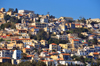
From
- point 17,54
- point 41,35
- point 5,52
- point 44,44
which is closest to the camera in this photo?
point 17,54

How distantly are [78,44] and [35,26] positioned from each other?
39.0 feet

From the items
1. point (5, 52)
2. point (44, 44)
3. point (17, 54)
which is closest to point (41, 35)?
point (44, 44)

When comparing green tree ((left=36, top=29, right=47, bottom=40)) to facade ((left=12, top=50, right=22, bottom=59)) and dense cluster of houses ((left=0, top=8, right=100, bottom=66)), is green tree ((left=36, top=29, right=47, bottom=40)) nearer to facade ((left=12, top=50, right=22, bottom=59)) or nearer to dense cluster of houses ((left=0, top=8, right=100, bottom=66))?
dense cluster of houses ((left=0, top=8, right=100, bottom=66))

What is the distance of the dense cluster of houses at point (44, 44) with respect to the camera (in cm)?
4962

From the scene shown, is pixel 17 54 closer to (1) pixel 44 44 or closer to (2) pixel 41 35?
(1) pixel 44 44

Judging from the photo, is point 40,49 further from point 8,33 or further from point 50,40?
point 8,33

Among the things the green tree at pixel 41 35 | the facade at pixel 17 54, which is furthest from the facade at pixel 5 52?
the green tree at pixel 41 35

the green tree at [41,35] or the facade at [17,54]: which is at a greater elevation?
the green tree at [41,35]

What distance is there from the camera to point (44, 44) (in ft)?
186

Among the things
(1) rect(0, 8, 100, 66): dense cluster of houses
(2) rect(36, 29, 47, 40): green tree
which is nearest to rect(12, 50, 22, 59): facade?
(1) rect(0, 8, 100, 66): dense cluster of houses

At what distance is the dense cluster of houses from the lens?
4962 centimetres

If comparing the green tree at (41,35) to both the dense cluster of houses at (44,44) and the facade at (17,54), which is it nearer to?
the dense cluster of houses at (44,44)

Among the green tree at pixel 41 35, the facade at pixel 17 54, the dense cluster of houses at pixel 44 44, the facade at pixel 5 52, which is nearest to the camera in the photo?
the facade at pixel 17 54

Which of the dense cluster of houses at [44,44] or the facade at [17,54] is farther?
the dense cluster of houses at [44,44]
